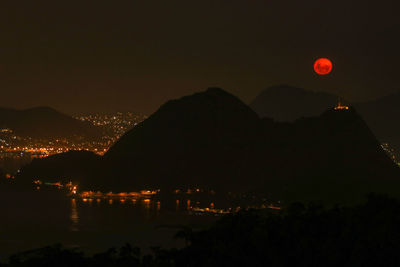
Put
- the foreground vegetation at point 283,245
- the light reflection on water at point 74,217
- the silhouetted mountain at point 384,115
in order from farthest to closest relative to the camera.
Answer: the silhouetted mountain at point 384,115 < the light reflection on water at point 74,217 < the foreground vegetation at point 283,245

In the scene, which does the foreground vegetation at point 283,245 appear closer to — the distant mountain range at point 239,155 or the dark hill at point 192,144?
the distant mountain range at point 239,155

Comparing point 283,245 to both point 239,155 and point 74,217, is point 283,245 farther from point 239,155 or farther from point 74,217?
point 239,155

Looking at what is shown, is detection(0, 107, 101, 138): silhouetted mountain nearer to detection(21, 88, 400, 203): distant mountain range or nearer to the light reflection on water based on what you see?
detection(21, 88, 400, 203): distant mountain range

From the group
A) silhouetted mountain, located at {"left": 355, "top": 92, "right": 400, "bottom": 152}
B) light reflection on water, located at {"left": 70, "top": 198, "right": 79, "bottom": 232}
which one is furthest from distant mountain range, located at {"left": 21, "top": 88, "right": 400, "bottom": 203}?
silhouetted mountain, located at {"left": 355, "top": 92, "right": 400, "bottom": 152}

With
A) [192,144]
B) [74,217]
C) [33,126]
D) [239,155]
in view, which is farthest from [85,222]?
[33,126]

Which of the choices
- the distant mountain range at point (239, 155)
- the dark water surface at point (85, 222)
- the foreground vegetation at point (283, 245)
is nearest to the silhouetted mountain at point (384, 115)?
the distant mountain range at point (239, 155)

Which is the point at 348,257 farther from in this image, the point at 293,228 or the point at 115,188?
the point at 115,188

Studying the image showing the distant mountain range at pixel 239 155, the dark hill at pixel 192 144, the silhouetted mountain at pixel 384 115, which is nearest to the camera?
the distant mountain range at pixel 239 155
